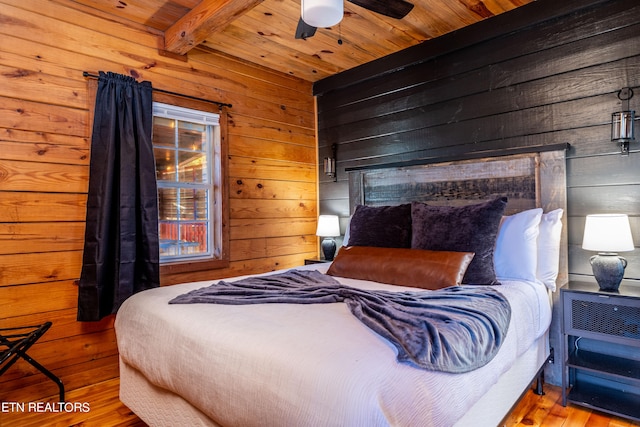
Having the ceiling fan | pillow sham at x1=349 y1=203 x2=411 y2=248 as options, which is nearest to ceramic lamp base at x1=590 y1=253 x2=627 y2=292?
pillow sham at x1=349 y1=203 x2=411 y2=248

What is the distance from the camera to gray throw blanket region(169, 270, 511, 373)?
120 centimetres

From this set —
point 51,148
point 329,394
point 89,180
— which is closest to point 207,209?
point 89,180

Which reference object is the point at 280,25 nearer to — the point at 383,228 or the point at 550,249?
the point at 383,228

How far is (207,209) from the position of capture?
10.9 feet

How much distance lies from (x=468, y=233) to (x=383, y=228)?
609 mm

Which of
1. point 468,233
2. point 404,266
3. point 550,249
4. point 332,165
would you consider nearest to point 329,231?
point 332,165

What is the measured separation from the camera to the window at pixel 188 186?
10.1 feet

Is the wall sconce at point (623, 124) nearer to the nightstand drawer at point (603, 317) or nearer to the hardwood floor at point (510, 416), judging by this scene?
the nightstand drawer at point (603, 317)

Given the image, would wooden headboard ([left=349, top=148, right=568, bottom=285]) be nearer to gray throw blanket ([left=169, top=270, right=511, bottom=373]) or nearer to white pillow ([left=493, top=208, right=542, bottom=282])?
white pillow ([left=493, top=208, right=542, bottom=282])

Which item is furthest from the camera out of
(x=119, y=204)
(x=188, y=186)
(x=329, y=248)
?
(x=329, y=248)

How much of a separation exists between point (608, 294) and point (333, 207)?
2.47 m

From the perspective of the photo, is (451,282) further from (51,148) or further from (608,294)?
(51,148)

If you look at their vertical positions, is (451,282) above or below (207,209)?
below

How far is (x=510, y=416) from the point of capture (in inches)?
79.4
